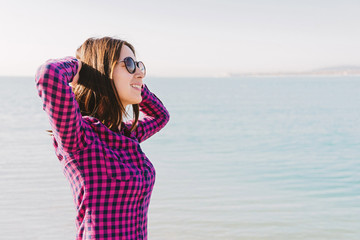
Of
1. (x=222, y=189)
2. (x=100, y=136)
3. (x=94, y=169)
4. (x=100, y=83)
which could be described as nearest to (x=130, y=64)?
(x=100, y=83)

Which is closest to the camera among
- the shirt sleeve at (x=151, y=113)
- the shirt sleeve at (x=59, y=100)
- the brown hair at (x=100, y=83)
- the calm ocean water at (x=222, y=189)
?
the shirt sleeve at (x=59, y=100)

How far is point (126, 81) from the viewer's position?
76.1 inches

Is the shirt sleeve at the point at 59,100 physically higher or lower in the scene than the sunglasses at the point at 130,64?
lower

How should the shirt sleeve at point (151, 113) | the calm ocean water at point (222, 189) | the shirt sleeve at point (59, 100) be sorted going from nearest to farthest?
the shirt sleeve at point (59, 100) → the shirt sleeve at point (151, 113) → the calm ocean water at point (222, 189)

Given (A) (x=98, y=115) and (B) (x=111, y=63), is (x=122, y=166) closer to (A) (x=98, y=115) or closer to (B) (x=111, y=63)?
(A) (x=98, y=115)

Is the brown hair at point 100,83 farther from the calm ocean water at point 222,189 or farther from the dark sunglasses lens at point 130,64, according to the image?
the calm ocean water at point 222,189

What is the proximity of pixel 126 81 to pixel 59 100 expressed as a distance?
357mm

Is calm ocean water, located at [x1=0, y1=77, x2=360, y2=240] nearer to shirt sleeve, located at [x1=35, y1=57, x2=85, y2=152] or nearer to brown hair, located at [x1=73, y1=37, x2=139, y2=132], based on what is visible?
brown hair, located at [x1=73, y1=37, x2=139, y2=132]

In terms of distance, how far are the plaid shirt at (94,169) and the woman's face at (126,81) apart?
0.15 metres

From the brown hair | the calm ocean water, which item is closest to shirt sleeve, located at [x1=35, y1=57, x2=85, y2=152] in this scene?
the brown hair

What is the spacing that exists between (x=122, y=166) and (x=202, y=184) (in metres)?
6.78

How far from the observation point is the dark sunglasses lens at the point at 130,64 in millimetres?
1929

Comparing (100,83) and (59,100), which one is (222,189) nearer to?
(100,83)

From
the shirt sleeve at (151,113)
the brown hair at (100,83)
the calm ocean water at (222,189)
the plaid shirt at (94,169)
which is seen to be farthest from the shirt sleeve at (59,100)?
the calm ocean water at (222,189)
